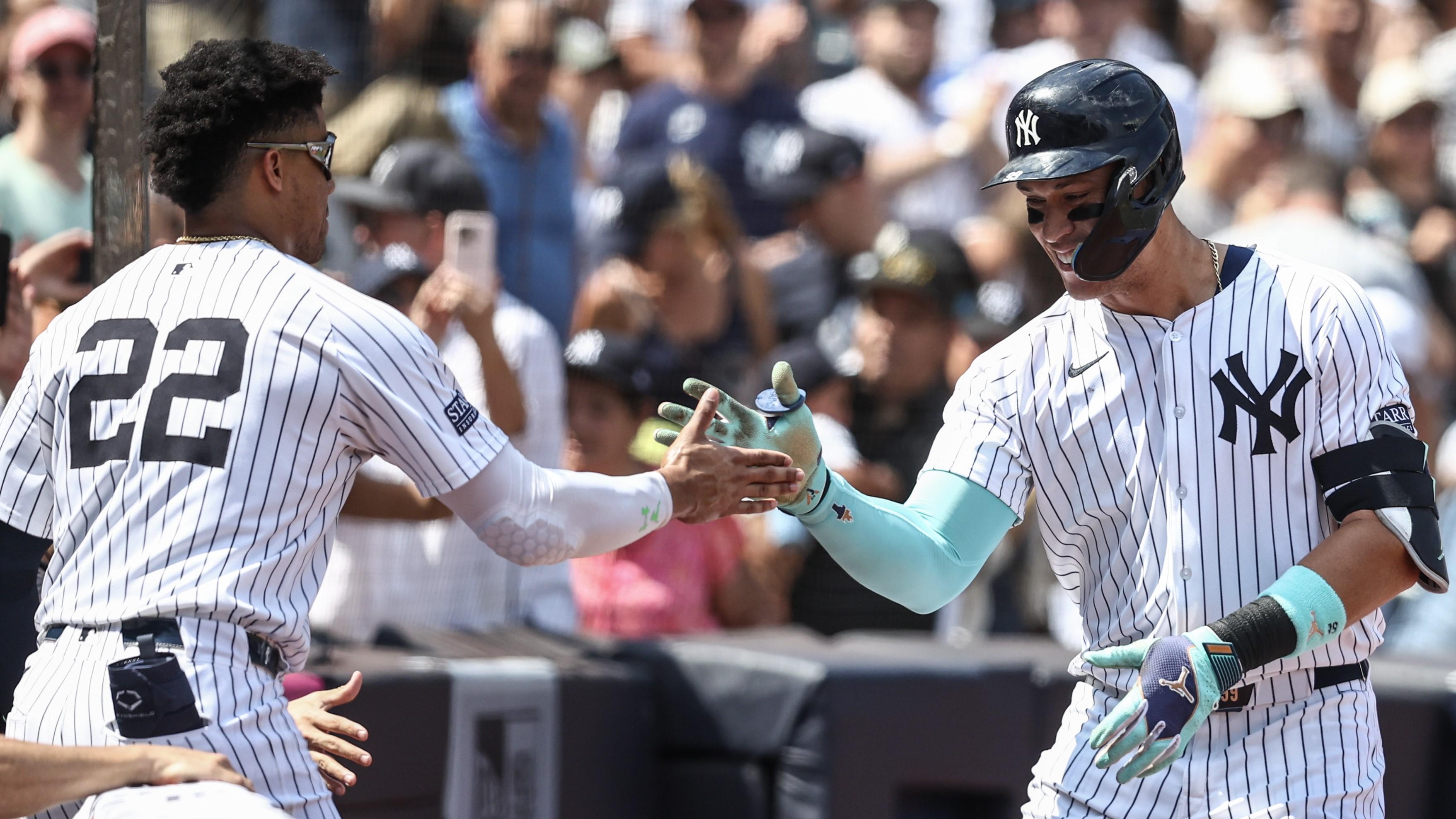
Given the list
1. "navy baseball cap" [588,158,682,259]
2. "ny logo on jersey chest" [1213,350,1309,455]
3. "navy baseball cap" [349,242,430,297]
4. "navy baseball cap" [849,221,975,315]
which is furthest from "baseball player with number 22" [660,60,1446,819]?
"navy baseball cap" [588,158,682,259]

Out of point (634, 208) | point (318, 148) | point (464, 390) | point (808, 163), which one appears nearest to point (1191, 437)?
point (318, 148)

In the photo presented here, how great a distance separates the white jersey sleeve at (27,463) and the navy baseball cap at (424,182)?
10.6ft

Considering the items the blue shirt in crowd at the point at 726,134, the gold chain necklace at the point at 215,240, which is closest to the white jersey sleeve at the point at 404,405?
the gold chain necklace at the point at 215,240

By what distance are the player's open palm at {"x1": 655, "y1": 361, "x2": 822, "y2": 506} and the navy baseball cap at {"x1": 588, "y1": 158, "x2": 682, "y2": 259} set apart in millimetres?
3855

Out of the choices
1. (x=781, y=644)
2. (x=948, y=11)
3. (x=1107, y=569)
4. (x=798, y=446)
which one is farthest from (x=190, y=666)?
(x=948, y=11)

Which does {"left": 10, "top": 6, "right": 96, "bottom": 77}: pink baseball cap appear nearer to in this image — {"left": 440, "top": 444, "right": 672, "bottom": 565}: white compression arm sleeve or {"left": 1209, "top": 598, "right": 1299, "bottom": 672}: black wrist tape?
{"left": 440, "top": 444, "right": 672, "bottom": 565}: white compression arm sleeve

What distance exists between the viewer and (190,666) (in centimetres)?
288

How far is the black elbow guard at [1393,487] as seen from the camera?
3211 mm

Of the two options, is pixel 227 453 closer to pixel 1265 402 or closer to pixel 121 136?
pixel 121 136

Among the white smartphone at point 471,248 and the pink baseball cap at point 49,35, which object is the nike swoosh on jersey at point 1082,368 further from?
the pink baseball cap at point 49,35

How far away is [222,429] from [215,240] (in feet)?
1.34

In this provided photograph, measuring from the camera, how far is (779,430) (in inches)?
141

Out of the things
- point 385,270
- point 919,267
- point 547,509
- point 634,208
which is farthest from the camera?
point 634,208

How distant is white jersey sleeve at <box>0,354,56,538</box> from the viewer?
10.5 feet
